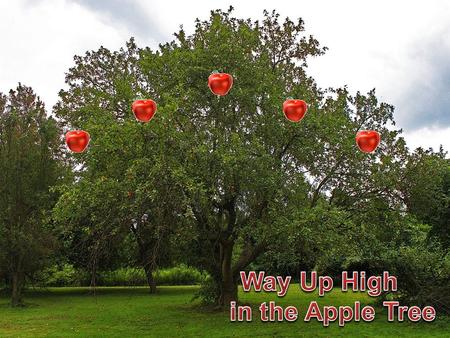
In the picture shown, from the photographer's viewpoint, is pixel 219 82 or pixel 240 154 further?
pixel 240 154

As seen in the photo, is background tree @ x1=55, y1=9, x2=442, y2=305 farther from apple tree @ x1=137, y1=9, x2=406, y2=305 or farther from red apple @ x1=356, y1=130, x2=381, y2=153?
red apple @ x1=356, y1=130, x2=381, y2=153

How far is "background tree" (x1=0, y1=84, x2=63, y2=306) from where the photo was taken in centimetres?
2392

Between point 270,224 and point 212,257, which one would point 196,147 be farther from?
point 212,257

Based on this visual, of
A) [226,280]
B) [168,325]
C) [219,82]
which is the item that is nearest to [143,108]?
[219,82]

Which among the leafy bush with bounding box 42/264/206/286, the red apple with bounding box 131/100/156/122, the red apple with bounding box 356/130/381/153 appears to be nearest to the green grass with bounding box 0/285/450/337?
the red apple with bounding box 356/130/381/153

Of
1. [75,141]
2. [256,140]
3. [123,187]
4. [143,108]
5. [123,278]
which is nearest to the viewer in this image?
[75,141]

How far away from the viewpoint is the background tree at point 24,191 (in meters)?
23.9

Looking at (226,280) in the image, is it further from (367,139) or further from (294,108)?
(294,108)

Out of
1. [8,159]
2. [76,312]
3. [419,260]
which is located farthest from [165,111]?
[8,159]

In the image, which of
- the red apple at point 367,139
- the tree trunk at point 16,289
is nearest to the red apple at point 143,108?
the red apple at point 367,139

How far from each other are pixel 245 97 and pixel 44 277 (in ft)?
79.4

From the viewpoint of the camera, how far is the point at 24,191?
Result: 24.4m

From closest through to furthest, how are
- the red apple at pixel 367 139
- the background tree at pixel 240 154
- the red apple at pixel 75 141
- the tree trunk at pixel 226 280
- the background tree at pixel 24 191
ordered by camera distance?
the red apple at pixel 75 141
the red apple at pixel 367 139
the background tree at pixel 240 154
the tree trunk at pixel 226 280
the background tree at pixel 24 191

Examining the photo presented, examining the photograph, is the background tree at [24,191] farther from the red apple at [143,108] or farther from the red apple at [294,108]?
the red apple at [294,108]
